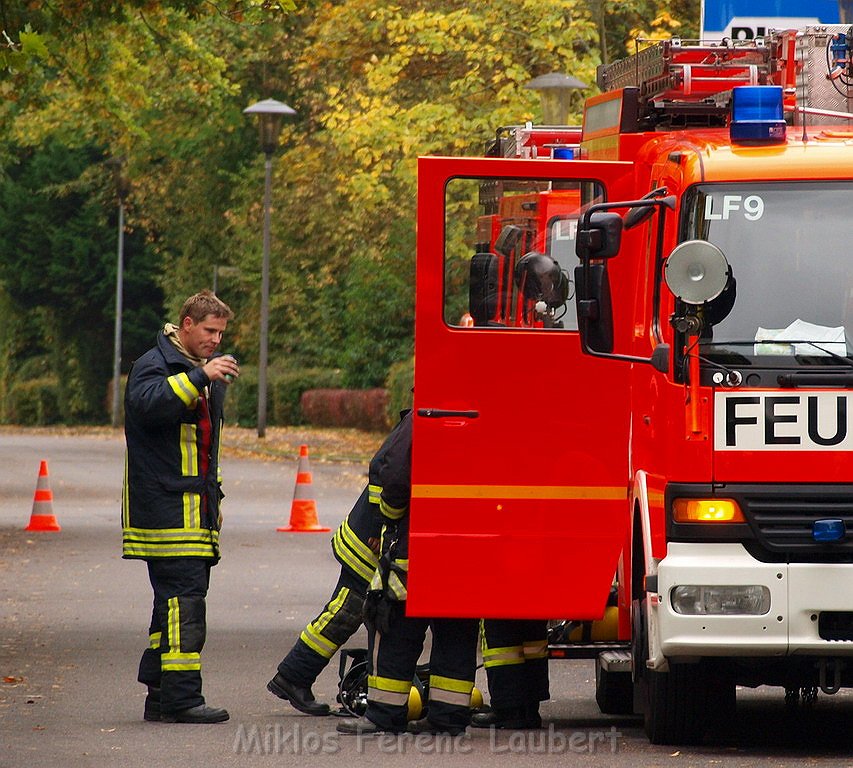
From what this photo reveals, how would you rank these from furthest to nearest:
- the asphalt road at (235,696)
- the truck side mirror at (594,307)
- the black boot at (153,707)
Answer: the black boot at (153,707), the asphalt road at (235,696), the truck side mirror at (594,307)

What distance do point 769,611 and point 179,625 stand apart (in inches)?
106

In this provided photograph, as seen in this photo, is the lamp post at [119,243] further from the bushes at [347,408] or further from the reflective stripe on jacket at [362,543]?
the reflective stripe on jacket at [362,543]

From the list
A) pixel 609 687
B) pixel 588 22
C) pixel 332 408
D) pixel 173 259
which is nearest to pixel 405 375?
pixel 332 408

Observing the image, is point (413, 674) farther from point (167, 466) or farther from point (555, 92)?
point (555, 92)

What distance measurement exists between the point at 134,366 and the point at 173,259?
151 feet

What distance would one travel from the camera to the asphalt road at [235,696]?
8.13 metres

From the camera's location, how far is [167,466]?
29.2ft

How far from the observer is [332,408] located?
148 ft

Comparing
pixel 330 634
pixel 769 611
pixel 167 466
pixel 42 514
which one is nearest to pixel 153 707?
pixel 330 634

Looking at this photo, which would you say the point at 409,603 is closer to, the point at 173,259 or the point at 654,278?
the point at 654,278

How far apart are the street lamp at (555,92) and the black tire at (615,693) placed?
12.9m

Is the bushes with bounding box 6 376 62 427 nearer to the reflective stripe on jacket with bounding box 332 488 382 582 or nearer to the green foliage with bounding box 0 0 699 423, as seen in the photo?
the green foliage with bounding box 0 0 699 423

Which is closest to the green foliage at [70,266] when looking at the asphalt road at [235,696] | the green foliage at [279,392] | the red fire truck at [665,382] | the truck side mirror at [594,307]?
the green foliage at [279,392]

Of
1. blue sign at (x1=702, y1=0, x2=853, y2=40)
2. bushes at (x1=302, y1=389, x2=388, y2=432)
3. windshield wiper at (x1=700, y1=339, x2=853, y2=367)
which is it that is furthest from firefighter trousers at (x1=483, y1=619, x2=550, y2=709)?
bushes at (x1=302, y1=389, x2=388, y2=432)
